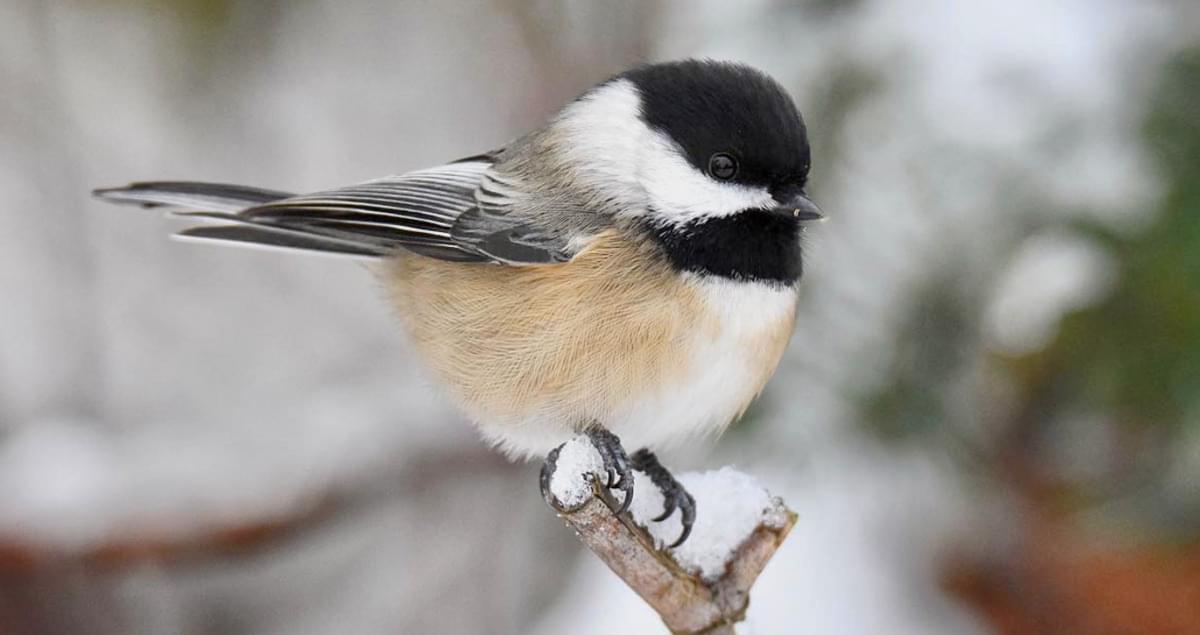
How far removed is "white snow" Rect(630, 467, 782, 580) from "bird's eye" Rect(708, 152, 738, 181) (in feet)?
1.07

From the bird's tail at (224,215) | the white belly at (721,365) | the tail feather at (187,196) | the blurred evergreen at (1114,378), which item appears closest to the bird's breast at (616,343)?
the white belly at (721,365)

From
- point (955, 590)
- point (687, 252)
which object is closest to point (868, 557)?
point (955, 590)

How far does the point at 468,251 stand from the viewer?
1422mm

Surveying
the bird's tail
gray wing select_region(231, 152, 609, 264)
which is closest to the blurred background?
gray wing select_region(231, 152, 609, 264)

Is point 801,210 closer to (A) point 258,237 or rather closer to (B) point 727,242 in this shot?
(B) point 727,242

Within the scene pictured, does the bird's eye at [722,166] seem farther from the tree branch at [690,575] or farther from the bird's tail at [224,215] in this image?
the bird's tail at [224,215]

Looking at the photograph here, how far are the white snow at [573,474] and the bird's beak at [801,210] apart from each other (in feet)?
1.11

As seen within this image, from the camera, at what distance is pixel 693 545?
1.22 meters

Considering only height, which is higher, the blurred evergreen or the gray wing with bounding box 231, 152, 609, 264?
the blurred evergreen

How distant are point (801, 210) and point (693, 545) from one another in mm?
379

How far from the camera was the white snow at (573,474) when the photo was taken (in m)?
1.06

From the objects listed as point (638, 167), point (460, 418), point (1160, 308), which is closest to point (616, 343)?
point (638, 167)

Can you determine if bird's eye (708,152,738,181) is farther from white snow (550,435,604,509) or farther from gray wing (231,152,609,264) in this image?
white snow (550,435,604,509)

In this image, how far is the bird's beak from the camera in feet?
4.10
